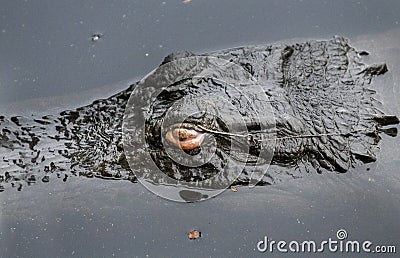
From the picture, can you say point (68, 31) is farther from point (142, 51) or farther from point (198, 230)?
point (198, 230)

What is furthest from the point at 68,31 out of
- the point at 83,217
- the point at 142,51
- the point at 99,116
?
the point at 83,217

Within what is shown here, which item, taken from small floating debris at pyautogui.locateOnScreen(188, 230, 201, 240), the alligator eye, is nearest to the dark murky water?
small floating debris at pyautogui.locateOnScreen(188, 230, 201, 240)

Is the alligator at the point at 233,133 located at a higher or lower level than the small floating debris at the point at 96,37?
lower

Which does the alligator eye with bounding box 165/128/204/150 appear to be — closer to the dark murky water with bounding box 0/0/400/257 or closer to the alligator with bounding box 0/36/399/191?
the alligator with bounding box 0/36/399/191

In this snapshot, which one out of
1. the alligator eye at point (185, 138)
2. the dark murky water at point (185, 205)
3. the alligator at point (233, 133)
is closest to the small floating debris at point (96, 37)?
the dark murky water at point (185, 205)

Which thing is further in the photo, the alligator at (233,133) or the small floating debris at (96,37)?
the small floating debris at (96,37)

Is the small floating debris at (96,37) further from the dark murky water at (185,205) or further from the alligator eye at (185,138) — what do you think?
the alligator eye at (185,138)

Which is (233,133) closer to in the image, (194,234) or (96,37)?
(194,234)

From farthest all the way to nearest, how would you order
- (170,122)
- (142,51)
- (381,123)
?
1. (142,51)
2. (381,123)
3. (170,122)
